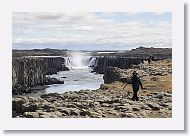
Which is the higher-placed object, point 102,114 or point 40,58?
point 40,58

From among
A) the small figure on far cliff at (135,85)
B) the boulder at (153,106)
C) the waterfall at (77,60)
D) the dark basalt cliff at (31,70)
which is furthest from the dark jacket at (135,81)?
the dark basalt cliff at (31,70)

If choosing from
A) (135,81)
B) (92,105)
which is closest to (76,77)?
(92,105)

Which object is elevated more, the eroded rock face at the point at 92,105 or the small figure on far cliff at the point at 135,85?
the small figure on far cliff at the point at 135,85

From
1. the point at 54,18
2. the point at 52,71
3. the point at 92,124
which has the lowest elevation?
the point at 92,124

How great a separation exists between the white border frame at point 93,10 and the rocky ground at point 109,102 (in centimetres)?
6

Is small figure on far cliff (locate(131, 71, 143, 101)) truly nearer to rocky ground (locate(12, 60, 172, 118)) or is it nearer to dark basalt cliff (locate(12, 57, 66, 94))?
rocky ground (locate(12, 60, 172, 118))

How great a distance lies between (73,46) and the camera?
986 cm

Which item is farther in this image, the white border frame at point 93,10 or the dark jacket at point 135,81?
the dark jacket at point 135,81

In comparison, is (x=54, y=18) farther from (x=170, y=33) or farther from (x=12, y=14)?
(x=170, y=33)

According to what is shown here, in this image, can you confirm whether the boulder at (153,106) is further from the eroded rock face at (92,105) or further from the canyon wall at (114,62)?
the canyon wall at (114,62)

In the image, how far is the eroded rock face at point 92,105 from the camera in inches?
383

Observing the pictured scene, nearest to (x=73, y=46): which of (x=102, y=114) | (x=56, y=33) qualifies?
(x=56, y=33)

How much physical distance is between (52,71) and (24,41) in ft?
1.63

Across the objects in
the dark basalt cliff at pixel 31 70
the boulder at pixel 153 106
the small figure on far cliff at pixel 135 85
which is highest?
the dark basalt cliff at pixel 31 70
